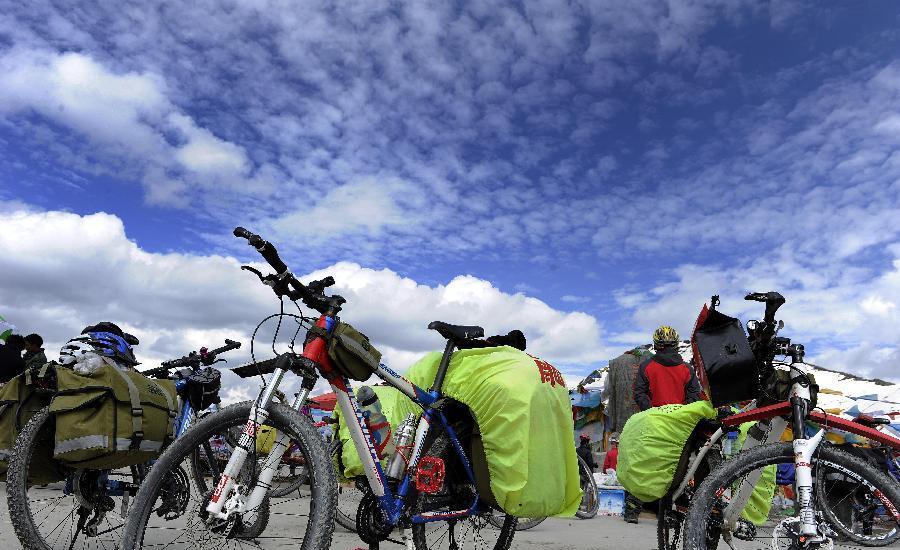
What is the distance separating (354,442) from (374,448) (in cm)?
10

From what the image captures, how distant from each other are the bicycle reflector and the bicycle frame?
1.5 inches

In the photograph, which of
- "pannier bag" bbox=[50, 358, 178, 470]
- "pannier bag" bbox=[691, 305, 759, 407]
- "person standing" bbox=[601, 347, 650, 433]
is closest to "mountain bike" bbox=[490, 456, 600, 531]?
"person standing" bbox=[601, 347, 650, 433]

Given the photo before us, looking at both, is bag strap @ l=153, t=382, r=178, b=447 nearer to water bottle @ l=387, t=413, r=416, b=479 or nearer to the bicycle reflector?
water bottle @ l=387, t=413, r=416, b=479

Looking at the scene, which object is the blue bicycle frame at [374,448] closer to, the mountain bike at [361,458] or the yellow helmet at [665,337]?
the mountain bike at [361,458]

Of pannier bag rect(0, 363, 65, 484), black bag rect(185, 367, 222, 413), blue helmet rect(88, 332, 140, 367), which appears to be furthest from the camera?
black bag rect(185, 367, 222, 413)

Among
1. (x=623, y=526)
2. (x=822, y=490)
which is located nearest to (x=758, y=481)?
(x=822, y=490)

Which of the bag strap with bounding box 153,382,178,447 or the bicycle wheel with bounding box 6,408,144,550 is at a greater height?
the bag strap with bounding box 153,382,178,447

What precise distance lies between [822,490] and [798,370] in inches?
21.7

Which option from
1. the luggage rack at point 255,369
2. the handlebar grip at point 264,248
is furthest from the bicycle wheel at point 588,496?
the handlebar grip at point 264,248

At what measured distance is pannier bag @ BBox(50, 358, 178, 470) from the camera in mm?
3184

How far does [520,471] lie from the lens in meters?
3.02

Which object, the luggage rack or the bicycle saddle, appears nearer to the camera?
the luggage rack

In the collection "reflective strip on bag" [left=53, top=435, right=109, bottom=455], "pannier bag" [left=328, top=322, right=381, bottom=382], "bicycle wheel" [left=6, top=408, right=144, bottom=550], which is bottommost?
"bicycle wheel" [left=6, top=408, right=144, bottom=550]

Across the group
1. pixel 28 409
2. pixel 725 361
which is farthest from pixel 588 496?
pixel 28 409
